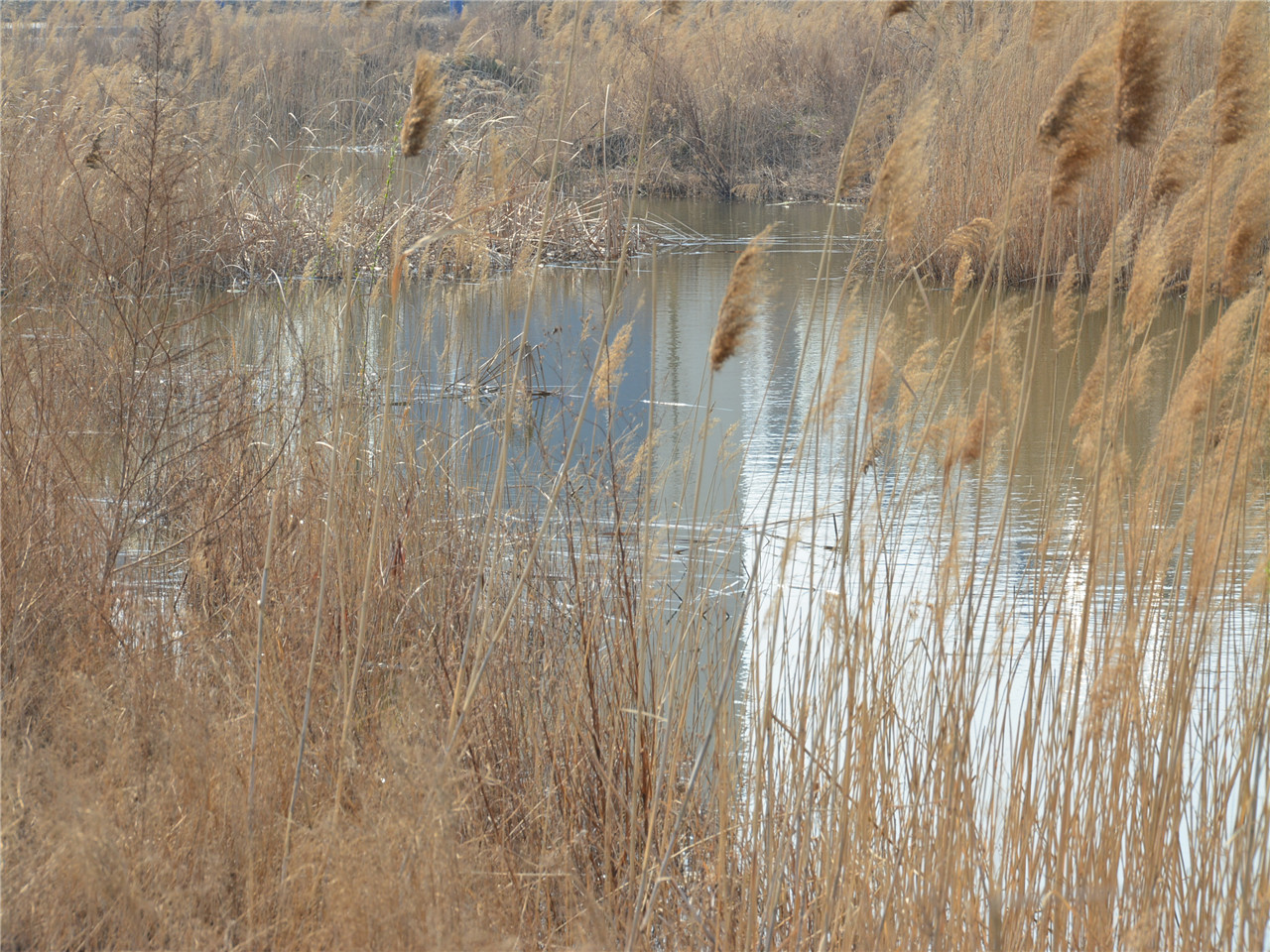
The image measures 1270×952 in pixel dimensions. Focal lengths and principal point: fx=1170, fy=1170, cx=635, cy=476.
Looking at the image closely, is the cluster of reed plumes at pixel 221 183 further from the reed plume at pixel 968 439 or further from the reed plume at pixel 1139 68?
the reed plume at pixel 1139 68

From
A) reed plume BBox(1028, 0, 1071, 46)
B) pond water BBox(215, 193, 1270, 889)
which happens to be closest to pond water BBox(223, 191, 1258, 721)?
pond water BBox(215, 193, 1270, 889)

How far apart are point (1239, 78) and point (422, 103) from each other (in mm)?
870

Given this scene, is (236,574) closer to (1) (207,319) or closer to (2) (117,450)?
(2) (117,450)

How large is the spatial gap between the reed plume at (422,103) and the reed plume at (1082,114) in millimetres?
636

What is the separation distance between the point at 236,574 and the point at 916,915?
1.27 meters

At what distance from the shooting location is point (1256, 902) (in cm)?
123

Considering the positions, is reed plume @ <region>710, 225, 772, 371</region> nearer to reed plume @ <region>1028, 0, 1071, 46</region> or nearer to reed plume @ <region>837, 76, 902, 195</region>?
reed plume @ <region>837, 76, 902, 195</region>

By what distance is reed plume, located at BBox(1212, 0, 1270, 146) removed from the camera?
4.06ft

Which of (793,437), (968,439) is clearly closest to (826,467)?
(793,437)

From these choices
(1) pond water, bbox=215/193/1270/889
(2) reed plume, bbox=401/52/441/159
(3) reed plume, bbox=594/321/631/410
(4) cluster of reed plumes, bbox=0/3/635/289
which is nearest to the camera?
(2) reed plume, bbox=401/52/441/159

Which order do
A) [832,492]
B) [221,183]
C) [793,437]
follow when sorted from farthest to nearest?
[221,183] → [793,437] → [832,492]

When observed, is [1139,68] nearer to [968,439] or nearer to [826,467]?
[968,439]

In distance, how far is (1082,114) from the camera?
1195mm

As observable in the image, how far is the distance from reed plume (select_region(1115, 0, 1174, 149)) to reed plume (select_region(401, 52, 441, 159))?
705mm
